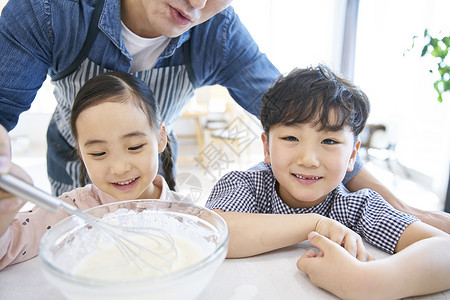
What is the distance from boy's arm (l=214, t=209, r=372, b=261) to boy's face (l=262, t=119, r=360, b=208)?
0.12m

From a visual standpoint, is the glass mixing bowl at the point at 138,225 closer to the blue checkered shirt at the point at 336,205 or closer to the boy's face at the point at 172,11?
the blue checkered shirt at the point at 336,205

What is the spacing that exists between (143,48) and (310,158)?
2.03 ft

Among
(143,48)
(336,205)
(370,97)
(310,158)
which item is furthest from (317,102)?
(370,97)

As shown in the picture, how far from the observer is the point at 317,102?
858mm

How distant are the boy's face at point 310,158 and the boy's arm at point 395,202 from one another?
0.19 meters

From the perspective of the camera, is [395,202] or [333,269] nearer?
[333,269]

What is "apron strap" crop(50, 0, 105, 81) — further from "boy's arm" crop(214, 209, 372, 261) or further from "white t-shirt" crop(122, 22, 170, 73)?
"boy's arm" crop(214, 209, 372, 261)

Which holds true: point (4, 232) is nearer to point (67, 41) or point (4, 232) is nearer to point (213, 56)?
point (67, 41)

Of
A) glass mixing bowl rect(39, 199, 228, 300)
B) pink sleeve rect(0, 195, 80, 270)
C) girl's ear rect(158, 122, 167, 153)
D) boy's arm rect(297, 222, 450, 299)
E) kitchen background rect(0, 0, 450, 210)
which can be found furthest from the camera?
kitchen background rect(0, 0, 450, 210)

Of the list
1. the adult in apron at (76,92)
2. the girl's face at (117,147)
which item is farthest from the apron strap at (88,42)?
the girl's face at (117,147)

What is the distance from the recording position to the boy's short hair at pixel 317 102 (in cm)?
84

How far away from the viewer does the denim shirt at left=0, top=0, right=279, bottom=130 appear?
33.3 inches

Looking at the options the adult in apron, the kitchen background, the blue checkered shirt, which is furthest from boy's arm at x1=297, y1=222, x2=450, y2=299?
the kitchen background

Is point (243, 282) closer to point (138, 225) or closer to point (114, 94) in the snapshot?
point (138, 225)
